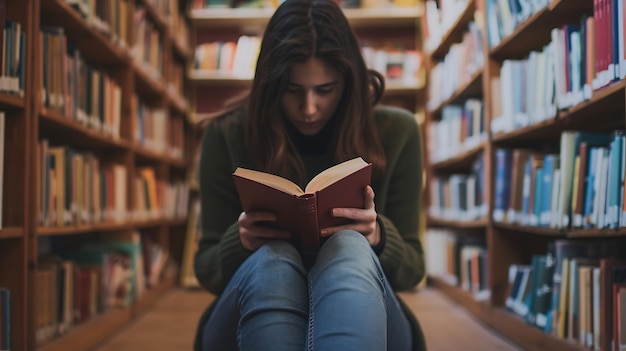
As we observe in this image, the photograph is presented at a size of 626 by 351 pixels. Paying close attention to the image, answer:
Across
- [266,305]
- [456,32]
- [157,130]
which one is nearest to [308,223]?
[266,305]

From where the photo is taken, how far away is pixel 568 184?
74.8 inches

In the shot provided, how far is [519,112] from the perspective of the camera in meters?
2.37

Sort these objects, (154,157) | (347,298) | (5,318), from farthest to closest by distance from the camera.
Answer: (154,157) → (5,318) → (347,298)

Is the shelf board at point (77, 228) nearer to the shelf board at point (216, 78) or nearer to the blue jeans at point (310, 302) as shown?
the blue jeans at point (310, 302)

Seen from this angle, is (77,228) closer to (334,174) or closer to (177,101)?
(334,174)

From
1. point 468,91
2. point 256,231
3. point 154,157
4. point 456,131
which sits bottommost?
point 256,231

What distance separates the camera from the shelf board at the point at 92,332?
2.05m

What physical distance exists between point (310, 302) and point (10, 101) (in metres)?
1.13

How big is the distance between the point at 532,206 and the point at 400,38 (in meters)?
2.57

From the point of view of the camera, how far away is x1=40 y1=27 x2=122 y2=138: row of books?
2.06 m

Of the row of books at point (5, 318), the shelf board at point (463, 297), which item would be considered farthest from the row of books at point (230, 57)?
the row of books at point (5, 318)

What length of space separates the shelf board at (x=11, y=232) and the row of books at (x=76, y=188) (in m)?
0.17

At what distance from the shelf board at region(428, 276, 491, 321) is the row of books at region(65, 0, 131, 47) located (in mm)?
1950

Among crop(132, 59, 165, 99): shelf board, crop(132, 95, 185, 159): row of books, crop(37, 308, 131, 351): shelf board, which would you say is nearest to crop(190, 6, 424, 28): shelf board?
crop(132, 95, 185, 159): row of books
